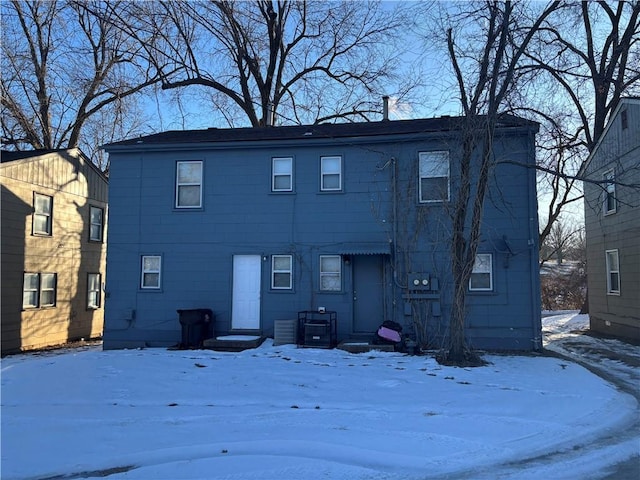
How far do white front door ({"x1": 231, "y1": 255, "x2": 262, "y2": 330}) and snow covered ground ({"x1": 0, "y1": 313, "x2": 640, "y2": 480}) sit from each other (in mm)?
2698

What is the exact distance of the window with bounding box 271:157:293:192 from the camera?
12.9m

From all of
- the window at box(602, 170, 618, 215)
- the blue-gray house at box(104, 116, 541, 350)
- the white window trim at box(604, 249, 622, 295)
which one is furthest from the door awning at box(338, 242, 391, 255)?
the white window trim at box(604, 249, 622, 295)

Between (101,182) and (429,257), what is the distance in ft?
45.4

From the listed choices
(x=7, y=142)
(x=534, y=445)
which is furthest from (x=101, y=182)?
(x=534, y=445)

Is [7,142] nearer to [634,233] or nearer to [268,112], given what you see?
[268,112]

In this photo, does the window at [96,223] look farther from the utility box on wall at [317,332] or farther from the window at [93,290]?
the utility box on wall at [317,332]

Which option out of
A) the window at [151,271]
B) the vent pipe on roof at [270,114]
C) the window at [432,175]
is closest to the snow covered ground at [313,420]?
the window at [151,271]

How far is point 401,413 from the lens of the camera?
20.4ft

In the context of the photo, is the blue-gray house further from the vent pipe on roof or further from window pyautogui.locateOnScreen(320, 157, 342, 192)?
the vent pipe on roof

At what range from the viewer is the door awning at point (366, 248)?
1188cm

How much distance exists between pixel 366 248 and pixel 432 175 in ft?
8.34

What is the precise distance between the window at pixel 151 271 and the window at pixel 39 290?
15.4ft

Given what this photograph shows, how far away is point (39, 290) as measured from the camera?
50.7 ft

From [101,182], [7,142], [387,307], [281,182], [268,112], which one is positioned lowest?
[387,307]
